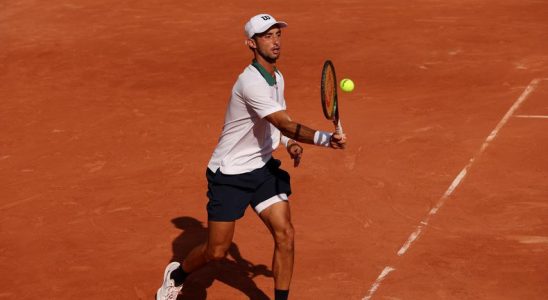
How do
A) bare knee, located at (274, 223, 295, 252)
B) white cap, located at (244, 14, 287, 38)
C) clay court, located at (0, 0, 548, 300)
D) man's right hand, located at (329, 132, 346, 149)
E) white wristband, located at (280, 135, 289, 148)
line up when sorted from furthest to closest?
clay court, located at (0, 0, 548, 300)
white wristband, located at (280, 135, 289, 148)
bare knee, located at (274, 223, 295, 252)
white cap, located at (244, 14, 287, 38)
man's right hand, located at (329, 132, 346, 149)

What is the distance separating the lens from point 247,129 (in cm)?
741

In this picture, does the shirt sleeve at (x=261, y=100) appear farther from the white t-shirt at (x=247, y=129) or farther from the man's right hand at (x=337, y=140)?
the man's right hand at (x=337, y=140)

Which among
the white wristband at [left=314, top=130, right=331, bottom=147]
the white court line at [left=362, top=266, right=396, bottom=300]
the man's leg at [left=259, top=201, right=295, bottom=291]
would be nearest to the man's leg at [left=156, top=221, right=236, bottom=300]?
the man's leg at [left=259, top=201, right=295, bottom=291]

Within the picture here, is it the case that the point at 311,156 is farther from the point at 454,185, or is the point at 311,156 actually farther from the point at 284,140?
the point at 284,140

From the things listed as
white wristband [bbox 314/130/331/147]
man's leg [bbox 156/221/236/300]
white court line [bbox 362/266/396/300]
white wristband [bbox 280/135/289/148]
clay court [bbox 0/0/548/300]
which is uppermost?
white wristband [bbox 314/130/331/147]

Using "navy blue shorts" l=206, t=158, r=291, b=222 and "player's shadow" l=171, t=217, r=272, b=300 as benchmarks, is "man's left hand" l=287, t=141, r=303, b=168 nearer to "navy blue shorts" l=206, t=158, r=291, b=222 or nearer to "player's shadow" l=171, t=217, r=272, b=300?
"navy blue shorts" l=206, t=158, r=291, b=222

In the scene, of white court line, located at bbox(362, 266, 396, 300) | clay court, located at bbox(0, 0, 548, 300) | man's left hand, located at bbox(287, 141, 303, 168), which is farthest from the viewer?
clay court, located at bbox(0, 0, 548, 300)

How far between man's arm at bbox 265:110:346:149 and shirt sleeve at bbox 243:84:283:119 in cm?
5

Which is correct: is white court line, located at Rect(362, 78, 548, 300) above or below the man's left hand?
below

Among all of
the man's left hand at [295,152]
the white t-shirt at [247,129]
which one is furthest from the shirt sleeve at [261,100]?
the man's left hand at [295,152]

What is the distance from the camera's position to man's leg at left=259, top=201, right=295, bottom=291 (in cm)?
732

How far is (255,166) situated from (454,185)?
150 inches

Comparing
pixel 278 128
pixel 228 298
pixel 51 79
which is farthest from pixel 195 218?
pixel 51 79

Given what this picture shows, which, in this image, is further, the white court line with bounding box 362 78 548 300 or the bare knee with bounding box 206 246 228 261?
the white court line with bounding box 362 78 548 300
